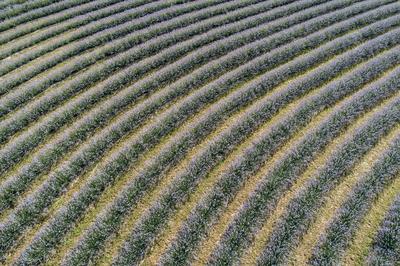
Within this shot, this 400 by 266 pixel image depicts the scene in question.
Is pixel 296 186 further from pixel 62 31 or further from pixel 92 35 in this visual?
pixel 62 31

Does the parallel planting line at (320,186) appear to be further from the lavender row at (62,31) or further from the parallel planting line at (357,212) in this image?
the lavender row at (62,31)

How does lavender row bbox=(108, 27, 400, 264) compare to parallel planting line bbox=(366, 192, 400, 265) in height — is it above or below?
below

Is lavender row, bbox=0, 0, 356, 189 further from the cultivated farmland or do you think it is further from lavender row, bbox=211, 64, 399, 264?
lavender row, bbox=211, 64, 399, 264

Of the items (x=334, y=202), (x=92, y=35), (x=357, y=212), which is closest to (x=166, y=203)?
(x=334, y=202)

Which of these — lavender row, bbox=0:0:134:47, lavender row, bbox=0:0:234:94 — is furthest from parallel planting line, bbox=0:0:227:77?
lavender row, bbox=0:0:134:47

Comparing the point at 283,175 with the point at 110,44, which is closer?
the point at 283,175

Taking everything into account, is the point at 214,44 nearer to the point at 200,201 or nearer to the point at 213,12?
the point at 213,12

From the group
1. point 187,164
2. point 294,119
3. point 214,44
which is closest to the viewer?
point 187,164

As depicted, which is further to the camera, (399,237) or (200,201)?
(200,201)

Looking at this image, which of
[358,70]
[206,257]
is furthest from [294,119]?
[206,257]
